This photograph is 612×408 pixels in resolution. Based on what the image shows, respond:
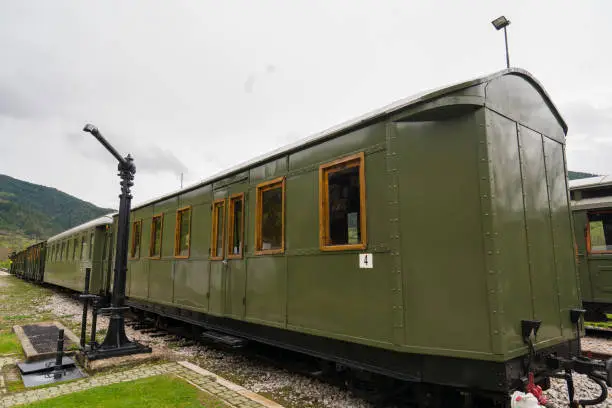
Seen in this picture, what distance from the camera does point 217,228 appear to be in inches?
277

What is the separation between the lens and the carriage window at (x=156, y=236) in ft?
30.8

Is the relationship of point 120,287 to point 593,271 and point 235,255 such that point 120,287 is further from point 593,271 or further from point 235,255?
point 593,271

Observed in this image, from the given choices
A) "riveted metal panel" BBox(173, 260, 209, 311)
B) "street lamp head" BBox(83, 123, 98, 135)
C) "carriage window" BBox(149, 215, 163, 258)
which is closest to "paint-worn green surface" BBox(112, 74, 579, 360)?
"riveted metal panel" BBox(173, 260, 209, 311)

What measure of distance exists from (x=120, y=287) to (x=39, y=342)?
2.13 metres

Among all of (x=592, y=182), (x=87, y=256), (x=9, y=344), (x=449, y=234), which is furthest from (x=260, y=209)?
(x=87, y=256)

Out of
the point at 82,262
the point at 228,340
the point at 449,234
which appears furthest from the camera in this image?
the point at 82,262

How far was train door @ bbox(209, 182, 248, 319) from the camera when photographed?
620cm

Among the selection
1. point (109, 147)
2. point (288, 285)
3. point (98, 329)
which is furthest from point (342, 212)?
point (98, 329)

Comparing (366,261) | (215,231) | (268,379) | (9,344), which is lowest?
(268,379)

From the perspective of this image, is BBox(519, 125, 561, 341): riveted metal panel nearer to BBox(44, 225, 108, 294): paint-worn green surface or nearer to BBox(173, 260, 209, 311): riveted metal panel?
BBox(173, 260, 209, 311): riveted metal panel

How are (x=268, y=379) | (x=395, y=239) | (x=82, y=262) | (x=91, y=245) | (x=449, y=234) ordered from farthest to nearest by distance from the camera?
(x=82, y=262) → (x=91, y=245) → (x=268, y=379) → (x=395, y=239) → (x=449, y=234)

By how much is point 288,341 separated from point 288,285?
75 centimetres

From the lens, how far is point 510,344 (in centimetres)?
338

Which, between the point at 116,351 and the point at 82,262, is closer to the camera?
the point at 116,351
